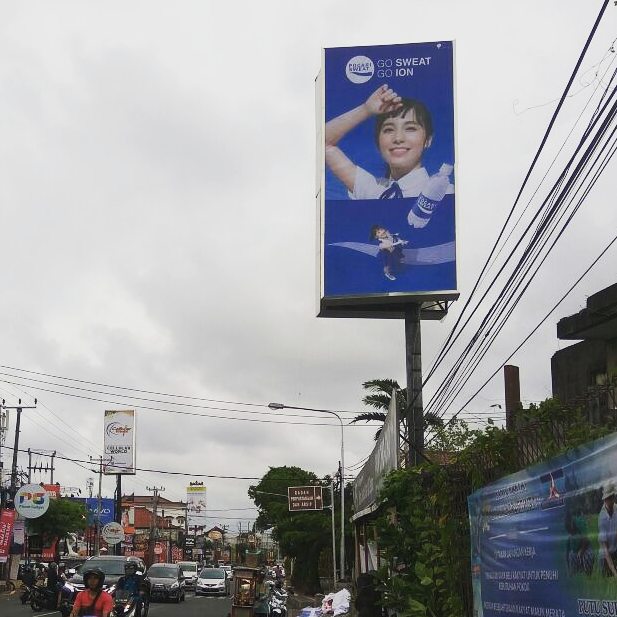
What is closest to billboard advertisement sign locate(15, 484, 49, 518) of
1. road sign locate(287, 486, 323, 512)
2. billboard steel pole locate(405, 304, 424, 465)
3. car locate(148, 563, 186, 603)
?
car locate(148, 563, 186, 603)

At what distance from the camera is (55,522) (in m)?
62.3

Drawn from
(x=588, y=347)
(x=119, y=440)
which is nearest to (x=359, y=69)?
(x=588, y=347)

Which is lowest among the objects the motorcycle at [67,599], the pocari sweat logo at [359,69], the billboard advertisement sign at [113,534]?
the motorcycle at [67,599]

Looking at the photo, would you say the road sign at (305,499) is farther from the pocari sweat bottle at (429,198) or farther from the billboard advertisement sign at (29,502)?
the pocari sweat bottle at (429,198)

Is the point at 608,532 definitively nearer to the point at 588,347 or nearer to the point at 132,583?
the point at 132,583

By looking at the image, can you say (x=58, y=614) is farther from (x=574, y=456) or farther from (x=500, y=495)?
(x=574, y=456)

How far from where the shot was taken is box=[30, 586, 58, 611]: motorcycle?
28.3 metres

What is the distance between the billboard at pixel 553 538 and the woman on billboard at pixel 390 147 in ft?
46.8

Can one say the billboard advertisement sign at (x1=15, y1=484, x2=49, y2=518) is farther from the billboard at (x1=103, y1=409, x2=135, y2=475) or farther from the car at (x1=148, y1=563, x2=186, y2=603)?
the billboard at (x1=103, y1=409, x2=135, y2=475)

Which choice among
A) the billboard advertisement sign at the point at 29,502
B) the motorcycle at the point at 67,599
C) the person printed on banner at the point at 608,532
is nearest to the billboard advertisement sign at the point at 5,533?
the billboard advertisement sign at the point at 29,502

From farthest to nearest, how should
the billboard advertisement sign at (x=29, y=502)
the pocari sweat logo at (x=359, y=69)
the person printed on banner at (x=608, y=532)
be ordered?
1. the billboard advertisement sign at (x=29, y=502)
2. the pocari sweat logo at (x=359, y=69)
3. the person printed on banner at (x=608, y=532)

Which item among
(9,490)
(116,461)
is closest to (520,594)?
(9,490)

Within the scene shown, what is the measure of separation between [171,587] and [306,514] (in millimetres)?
23960

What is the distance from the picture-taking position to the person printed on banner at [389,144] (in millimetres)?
22234
